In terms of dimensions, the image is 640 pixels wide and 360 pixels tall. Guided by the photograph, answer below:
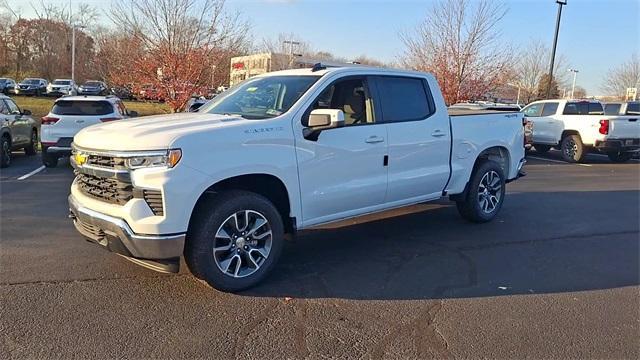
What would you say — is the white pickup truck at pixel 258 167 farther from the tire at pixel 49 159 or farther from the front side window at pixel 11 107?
the front side window at pixel 11 107

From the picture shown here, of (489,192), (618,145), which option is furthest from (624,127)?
(489,192)

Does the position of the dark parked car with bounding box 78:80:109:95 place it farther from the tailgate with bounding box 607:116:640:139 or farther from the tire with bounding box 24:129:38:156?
the tailgate with bounding box 607:116:640:139

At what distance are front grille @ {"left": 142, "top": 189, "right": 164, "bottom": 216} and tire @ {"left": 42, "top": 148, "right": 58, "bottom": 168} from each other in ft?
26.9

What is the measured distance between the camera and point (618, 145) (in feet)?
47.1

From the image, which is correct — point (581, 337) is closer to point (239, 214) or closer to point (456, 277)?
point (456, 277)

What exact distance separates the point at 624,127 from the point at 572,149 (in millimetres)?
1500

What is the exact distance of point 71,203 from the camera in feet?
14.3

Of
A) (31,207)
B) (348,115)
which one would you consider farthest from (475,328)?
(31,207)

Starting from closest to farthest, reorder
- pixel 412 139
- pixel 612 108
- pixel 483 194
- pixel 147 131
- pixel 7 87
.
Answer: pixel 147 131, pixel 412 139, pixel 483 194, pixel 612 108, pixel 7 87

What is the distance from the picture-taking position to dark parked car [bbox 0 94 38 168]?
1061 centimetres

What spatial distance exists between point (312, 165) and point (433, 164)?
185 centimetres

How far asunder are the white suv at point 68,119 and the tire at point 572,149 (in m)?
12.9

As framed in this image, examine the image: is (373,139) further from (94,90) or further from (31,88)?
(31,88)

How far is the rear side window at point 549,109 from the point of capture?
53.1 ft
